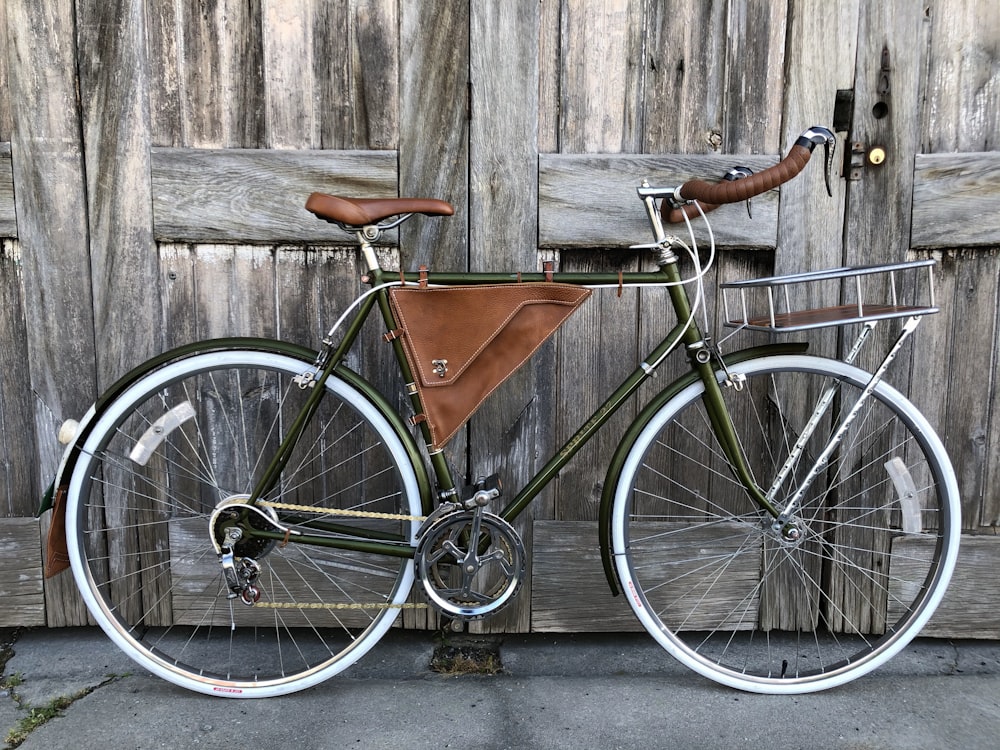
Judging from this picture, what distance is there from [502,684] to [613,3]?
2130 mm

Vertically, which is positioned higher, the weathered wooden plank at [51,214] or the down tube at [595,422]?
the weathered wooden plank at [51,214]

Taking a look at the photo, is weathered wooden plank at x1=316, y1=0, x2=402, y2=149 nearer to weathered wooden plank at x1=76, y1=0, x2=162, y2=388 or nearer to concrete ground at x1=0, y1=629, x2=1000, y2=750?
weathered wooden plank at x1=76, y1=0, x2=162, y2=388

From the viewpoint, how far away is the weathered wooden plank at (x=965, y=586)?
8.48ft

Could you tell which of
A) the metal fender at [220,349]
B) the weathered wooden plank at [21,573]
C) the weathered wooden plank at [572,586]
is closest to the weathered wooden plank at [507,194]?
the weathered wooden plank at [572,586]

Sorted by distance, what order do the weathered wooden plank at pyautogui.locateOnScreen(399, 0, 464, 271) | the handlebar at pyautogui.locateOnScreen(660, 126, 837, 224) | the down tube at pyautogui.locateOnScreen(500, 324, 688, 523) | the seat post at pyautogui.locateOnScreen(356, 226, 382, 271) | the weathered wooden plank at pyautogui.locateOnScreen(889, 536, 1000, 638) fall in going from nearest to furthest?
the handlebar at pyautogui.locateOnScreen(660, 126, 837, 224), the seat post at pyautogui.locateOnScreen(356, 226, 382, 271), the down tube at pyautogui.locateOnScreen(500, 324, 688, 523), the weathered wooden plank at pyautogui.locateOnScreen(399, 0, 464, 271), the weathered wooden plank at pyautogui.locateOnScreen(889, 536, 1000, 638)

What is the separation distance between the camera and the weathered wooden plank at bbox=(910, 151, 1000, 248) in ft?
7.92

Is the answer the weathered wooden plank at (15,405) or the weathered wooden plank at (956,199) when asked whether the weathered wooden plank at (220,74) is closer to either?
the weathered wooden plank at (15,405)

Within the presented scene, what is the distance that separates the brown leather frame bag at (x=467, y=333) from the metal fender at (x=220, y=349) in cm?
10

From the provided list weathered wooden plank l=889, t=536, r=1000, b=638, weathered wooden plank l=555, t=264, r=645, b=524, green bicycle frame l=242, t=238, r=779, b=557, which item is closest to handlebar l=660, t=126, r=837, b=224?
green bicycle frame l=242, t=238, r=779, b=557

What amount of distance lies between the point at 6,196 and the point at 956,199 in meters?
2.98

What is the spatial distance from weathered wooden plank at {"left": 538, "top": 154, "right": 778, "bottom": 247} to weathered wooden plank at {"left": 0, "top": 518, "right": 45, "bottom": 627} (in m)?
1.97

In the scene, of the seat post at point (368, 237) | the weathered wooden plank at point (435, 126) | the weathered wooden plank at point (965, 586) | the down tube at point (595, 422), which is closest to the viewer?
the seat post at point (368, 237)

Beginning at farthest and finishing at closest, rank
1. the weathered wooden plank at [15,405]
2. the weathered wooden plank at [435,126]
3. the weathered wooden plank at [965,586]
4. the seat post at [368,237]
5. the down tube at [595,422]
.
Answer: the weathered wooden plank at [965,586] < the weathered wooden plank at [15,405] < the weathered wooden plank at [435,126] < the down tube at [595,422] < the seat post at [368,237]

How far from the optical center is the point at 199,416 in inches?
100
